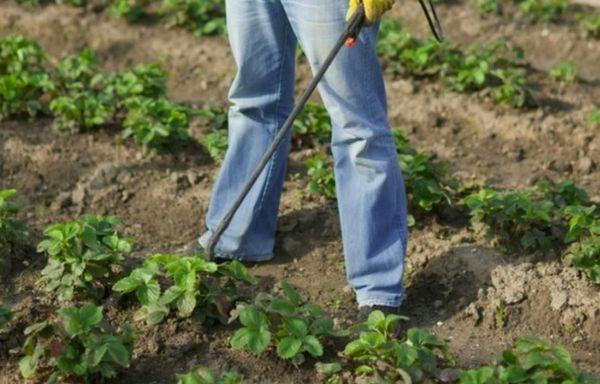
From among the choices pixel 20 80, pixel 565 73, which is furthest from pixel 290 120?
pixel 565 73

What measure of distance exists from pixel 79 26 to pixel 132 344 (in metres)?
4.25

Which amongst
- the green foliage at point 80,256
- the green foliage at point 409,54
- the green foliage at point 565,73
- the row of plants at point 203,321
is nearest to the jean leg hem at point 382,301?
the row of plants at point 203,321

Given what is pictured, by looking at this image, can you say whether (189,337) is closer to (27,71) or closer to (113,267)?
(113,267)

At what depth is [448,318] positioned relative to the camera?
4.49m

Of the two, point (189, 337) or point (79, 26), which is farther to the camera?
point (79, 26)

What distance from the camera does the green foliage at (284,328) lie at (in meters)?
3.89

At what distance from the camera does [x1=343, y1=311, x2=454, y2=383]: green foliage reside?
3.72 m

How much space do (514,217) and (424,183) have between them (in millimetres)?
460

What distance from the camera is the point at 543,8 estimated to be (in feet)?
26.6

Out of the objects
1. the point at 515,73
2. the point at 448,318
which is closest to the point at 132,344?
the point at 448,318

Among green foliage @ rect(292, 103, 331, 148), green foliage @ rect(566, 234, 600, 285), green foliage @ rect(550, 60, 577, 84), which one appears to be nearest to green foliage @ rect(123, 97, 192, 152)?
green foliage @ rect(292, 103, 331, 148)

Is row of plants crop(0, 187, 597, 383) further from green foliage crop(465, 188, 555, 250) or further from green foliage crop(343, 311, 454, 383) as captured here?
green foliage crop(465, 188, 555, 250)

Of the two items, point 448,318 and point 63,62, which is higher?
point 63,62

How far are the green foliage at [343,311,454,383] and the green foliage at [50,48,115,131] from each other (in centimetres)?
257
